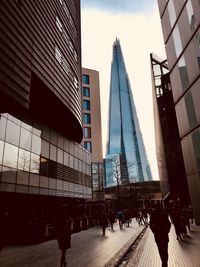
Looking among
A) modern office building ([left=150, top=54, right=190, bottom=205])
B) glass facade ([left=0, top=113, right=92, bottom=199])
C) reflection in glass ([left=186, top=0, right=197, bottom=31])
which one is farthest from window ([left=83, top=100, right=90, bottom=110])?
reflection in glass ([left=186, top=0, right=197, bottom=31])

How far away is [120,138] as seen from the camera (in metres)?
175

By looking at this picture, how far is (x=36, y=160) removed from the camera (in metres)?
20.2

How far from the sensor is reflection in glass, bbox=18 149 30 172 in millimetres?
17703

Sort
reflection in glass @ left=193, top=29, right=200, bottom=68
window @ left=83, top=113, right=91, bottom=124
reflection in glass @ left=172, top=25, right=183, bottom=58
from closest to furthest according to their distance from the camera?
reflection in glass @ left=193, top=29, right=200, bottom=68 → reflection in glass @ left=172, top=25, right=183, bottom=58 → window @ left=83, top=113, right=91, bottom=124

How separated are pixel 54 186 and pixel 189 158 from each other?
13.0m

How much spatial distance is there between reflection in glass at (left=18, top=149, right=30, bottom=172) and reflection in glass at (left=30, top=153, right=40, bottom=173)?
0.61 meters

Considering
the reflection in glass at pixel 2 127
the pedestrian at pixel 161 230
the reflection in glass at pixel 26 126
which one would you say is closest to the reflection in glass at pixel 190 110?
the pedestrian at pixel 161 230

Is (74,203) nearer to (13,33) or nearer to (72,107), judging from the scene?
(72,107)

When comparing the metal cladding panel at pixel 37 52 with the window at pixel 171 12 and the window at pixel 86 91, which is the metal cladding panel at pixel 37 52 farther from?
the window at pixel 86 91

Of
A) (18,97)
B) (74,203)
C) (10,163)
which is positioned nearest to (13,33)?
(18,97)

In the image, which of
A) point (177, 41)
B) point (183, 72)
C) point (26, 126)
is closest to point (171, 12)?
point (177, 41)

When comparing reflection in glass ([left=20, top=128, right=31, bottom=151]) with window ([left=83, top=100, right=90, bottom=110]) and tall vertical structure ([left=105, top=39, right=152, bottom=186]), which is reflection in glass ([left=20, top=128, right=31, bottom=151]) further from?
tall vertical structure ([left=105, top=39, right=152, bottom=186])

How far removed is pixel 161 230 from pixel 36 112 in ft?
53.5

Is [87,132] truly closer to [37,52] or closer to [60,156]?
[60,156]
